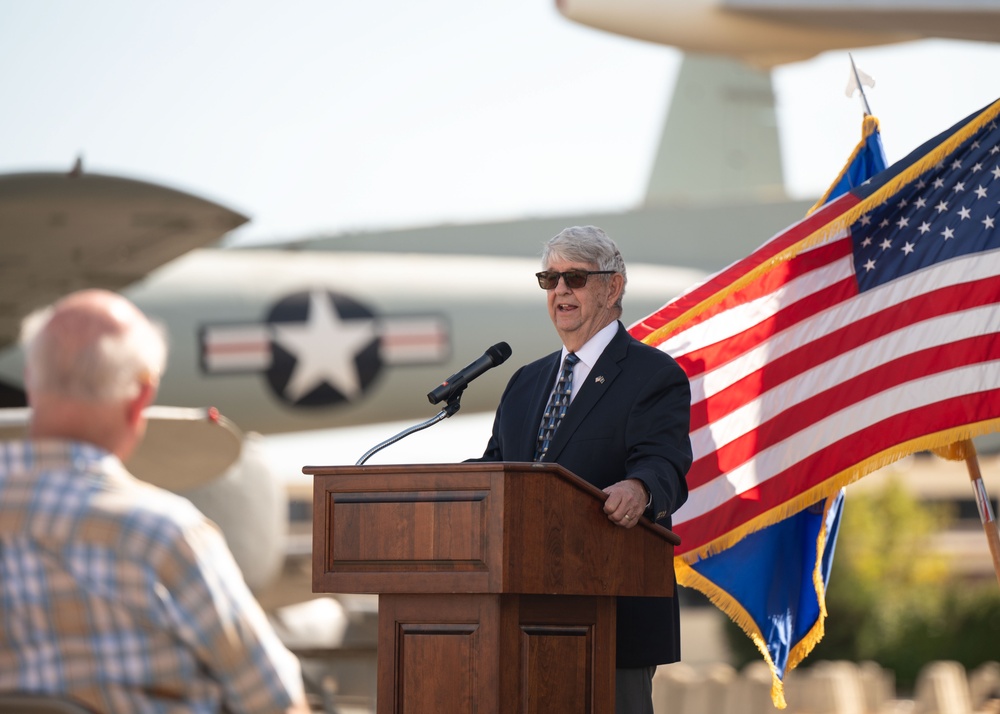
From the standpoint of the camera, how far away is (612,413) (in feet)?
10.4

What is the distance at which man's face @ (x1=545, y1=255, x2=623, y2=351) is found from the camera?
324cm

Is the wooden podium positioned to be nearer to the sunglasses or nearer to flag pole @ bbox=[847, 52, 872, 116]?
the sunglasses

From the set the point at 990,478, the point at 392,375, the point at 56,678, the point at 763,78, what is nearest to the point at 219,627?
the point at 56,678

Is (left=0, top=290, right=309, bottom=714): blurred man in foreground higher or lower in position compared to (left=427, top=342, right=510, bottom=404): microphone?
lower

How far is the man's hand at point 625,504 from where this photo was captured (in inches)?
109

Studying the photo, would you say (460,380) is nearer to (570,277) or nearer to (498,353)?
(498,353)


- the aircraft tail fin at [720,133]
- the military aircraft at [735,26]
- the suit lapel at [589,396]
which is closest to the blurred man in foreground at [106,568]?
the suit lapel at [589,396]

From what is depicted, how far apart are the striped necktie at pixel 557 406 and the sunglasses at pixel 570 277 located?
19cm

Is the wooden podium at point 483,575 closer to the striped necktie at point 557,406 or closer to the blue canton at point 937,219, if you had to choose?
the striped necktie at point 557,406

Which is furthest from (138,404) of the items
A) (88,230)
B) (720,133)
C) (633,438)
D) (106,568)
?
(720,133)

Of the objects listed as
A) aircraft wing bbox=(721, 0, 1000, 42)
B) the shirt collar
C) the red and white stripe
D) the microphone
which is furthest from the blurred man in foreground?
aircraft wing bbox=(721, 0, 1000, 42)

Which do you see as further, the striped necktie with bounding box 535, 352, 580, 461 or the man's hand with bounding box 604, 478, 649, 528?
the striped necktie with bounding box 535, 352, 580, 461

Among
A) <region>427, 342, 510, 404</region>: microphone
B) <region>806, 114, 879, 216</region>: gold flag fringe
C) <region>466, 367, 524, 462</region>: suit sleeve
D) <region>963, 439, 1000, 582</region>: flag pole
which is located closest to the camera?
<region>427, 342, 510, 404</region>: microphone

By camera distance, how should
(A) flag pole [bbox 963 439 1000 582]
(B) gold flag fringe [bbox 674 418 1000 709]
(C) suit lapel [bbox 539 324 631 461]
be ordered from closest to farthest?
(C) suit lapel [bbox 539 324 631 461] < (A) flag pole [bbox 963 439 1000 582] < (B) gold flag fringe [bbox 674 418 1000 709]
